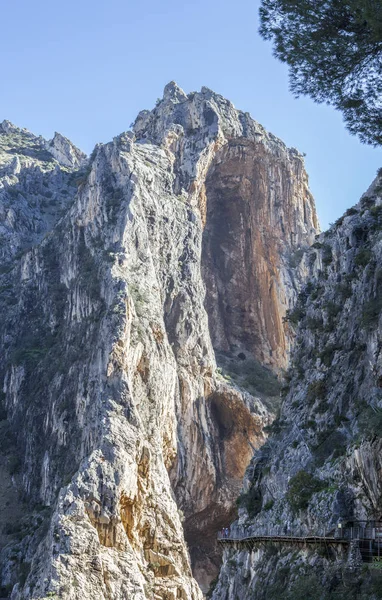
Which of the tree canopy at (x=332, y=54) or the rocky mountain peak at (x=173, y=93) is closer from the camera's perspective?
the tree canopy at (x=332, y=54)

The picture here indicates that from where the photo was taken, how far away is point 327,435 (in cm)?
3950

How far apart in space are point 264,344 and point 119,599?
40359mm

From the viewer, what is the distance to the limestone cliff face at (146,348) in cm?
5744

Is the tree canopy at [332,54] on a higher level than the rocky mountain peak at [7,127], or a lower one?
lower

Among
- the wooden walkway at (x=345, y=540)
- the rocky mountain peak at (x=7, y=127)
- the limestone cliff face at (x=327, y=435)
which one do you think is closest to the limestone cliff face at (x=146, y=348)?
the limestone cliff face at (x=327, y=435)

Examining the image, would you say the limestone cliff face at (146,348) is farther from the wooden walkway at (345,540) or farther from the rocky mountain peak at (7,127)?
the rocky mountain peak at (7,127)

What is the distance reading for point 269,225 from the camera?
93.2 m

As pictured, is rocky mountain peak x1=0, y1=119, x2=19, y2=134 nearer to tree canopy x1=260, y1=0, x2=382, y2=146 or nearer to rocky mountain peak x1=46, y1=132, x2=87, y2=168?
rocky mountain peak x1=46, y1=132, x2=87, y2=168

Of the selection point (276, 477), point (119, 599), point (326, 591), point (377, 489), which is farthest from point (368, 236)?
point (119, 599)

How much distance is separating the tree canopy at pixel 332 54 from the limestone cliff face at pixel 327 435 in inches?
423

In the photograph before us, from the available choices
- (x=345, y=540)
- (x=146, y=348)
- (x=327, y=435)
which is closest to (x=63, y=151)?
(x=146, y=348)

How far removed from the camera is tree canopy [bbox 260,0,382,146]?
29.2 m

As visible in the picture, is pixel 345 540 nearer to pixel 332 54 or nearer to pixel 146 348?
pixel 332 54

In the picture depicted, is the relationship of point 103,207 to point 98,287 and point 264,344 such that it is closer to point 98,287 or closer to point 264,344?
point 98,287
